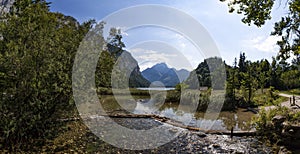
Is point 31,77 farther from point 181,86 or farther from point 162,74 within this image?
point 181,86

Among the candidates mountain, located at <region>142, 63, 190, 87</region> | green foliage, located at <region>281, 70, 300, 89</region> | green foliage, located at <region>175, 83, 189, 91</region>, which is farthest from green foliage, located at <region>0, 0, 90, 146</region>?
green foliage, located at <region>281, 70, 300, 89</region>

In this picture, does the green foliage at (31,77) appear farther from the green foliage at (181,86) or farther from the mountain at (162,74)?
the green foliage at (181,86)

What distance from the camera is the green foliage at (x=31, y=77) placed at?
640 cm

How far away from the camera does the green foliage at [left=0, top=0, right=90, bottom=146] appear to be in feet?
21.0

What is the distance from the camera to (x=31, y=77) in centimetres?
657

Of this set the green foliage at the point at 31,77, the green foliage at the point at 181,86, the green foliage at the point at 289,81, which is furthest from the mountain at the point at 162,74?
the green foliage at the point at 289,81

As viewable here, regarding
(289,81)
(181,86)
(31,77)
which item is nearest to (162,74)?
(181,86)

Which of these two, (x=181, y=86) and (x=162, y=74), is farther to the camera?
(x=181, y=86)

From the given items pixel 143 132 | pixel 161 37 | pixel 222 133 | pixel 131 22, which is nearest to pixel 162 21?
pixel 161 37

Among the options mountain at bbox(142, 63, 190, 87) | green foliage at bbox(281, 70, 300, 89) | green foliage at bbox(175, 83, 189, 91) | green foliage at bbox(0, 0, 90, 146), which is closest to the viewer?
green foliage at bbox(0, 0, 90, 146)

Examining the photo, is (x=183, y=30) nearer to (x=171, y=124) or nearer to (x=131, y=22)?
(x=131, y=22)

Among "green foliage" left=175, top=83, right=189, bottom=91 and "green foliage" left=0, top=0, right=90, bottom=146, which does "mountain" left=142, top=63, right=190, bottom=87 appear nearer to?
"green foliage" left=175, top=83, right=189, bottom=91

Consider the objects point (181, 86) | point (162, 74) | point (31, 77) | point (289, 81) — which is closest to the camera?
point (31, 77)

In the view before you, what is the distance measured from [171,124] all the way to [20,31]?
889cm
